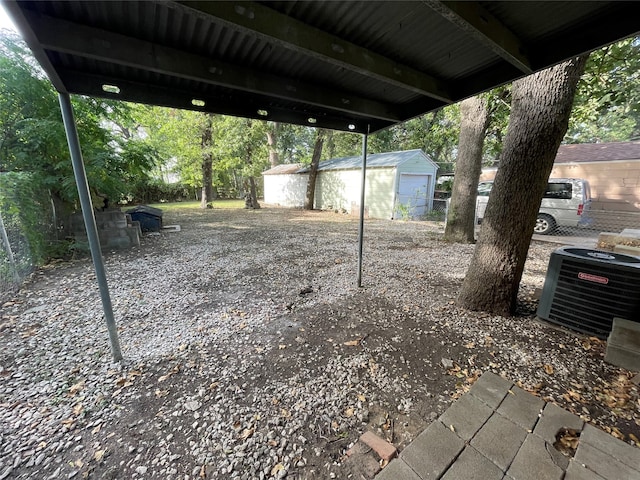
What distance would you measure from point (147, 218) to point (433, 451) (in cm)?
856

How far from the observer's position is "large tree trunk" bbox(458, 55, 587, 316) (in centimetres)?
250

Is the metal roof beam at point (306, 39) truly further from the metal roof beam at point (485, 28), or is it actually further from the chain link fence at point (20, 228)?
the chain link fence at point (20, 228)

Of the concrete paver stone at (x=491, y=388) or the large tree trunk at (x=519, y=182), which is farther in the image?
the large tree trunk at (x=519, y=182)

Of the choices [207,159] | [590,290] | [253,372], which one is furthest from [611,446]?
[207,159]

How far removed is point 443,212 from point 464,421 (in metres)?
11.2

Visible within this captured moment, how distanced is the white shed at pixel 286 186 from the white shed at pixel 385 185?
1561 mm

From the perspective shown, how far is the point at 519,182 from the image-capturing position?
2.64 m

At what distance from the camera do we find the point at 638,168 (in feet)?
34.6

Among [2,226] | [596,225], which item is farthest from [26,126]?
[596,225]

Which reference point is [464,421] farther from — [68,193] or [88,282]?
[68,193]

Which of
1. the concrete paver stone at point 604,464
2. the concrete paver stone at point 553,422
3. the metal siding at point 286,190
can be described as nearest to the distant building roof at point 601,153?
the metal siding at point 286,190

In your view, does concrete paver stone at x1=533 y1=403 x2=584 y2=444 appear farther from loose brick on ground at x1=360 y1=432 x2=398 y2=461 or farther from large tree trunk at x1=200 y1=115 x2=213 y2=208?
large tree trunk at x1=200 y1=115 x2=213 y2=208

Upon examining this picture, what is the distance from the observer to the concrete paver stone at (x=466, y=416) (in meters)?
1.59

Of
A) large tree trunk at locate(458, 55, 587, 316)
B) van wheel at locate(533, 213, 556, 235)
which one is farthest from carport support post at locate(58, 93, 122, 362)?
van wheel at locate(533, 213, 556, 235)
